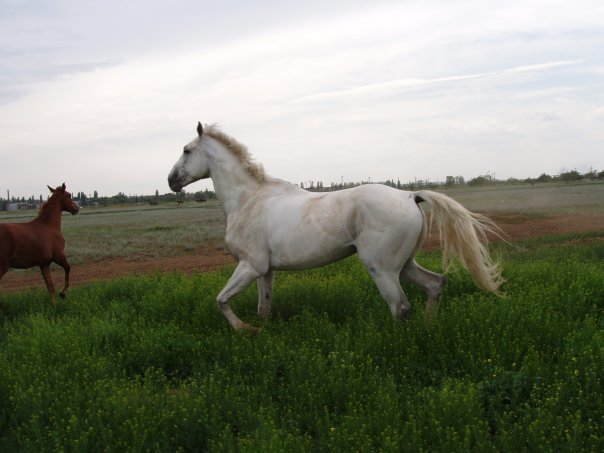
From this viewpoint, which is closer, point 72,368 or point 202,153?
point 72,368

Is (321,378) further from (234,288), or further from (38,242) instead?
(38,242)

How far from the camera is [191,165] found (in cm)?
706

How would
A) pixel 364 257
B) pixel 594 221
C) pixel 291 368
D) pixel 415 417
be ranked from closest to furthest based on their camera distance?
pixel 415 417 → pixel 291 368 → pixel 364 257 → pixel 594 221

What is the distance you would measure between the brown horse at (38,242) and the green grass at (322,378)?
71.8 inches

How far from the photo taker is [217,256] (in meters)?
16.8

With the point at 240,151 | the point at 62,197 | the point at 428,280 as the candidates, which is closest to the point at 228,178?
the point at 240,151

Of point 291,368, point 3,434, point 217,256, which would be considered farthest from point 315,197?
point 217,256

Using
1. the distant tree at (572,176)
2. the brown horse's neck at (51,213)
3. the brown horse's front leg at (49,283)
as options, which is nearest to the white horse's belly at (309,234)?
the brown horse's front leg at (49,283)

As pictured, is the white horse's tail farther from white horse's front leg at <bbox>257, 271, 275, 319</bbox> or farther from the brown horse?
the brown horse

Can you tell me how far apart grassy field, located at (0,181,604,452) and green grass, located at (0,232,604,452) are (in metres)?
0.02

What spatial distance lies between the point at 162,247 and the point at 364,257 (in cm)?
1511

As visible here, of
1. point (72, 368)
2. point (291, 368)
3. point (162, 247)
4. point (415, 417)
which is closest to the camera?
point (415, 417)

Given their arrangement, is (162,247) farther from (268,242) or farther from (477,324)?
(477,324)

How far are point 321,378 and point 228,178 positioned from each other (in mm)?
3256
